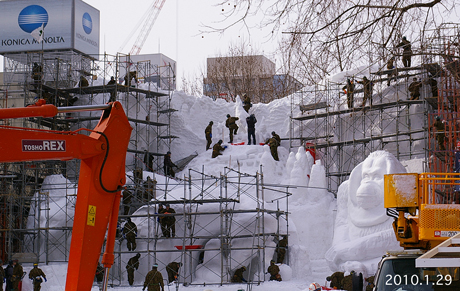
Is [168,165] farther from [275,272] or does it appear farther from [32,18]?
[32,18]

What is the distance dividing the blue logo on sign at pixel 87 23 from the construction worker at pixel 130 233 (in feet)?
58.9

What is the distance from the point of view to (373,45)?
8469 mm

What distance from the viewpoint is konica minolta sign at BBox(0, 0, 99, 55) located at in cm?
3470

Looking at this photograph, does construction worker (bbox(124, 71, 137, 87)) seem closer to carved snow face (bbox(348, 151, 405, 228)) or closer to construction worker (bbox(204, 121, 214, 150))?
construction worker (bbox(204, 121, 214, 150))

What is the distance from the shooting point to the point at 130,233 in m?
21.2

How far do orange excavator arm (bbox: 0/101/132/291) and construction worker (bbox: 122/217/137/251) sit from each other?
13323 mm

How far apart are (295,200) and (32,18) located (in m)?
19.0

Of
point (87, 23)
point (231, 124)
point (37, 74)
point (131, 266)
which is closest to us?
point (131, 266)

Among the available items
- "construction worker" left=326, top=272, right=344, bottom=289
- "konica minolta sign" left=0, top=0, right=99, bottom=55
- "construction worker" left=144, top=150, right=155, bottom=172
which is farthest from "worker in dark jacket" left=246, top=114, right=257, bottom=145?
"konica minolta sign" left=0, top=0, right=99, bottom=55

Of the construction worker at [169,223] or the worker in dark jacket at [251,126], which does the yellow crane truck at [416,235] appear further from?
the worker in dark jacket at [251,126]

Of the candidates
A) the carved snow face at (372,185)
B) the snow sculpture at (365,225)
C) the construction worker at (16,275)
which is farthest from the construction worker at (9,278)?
the carved snow face at (372,185)

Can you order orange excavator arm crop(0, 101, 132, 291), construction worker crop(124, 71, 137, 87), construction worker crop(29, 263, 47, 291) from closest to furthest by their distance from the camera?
orange excavator arm crop(0, 101, 132, 291), construction worker crop(29, 263, 47, 291), construction worker crop(124, 71, 137, 87)

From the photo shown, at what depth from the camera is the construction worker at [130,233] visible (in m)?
21.2

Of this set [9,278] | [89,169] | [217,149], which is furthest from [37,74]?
[89,169]
